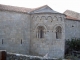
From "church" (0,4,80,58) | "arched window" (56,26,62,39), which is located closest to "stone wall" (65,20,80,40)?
"arched window" (56,26,62,39)

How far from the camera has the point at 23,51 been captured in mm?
15602

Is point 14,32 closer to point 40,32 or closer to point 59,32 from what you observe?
point 40,32

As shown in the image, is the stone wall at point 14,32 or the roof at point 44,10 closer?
the stone wall at point 14,32

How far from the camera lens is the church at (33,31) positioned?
1479 centimetres

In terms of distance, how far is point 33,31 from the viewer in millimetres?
15805

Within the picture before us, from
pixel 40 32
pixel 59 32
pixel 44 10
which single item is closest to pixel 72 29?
pixel 59 32

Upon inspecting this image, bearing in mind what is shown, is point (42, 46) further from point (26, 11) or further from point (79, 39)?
point (79, 39)

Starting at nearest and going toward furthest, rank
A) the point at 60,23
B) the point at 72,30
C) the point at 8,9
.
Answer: the point at 8,9 < the point at 60,23 < the point at 72,30

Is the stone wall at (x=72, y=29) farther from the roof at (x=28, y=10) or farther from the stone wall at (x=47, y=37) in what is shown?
the stone wall at (x=47, y=37)

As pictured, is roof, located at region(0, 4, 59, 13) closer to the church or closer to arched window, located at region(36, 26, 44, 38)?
the church

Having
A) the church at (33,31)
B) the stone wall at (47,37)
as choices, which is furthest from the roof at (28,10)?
the stone wall at (47,37)

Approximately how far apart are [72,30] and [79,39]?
1444 mm

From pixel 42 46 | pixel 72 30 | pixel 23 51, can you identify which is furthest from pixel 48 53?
pixel 72 30

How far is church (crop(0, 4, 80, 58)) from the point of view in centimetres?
1479
